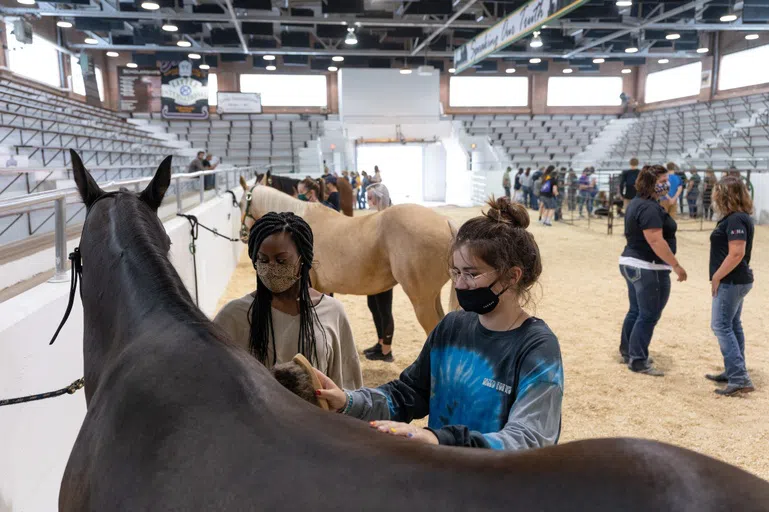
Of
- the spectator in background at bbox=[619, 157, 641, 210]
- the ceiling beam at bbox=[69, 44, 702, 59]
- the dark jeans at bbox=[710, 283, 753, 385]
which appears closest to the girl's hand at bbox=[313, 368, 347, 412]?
the dark jeans at bbox=[710, 283, 753, 385]

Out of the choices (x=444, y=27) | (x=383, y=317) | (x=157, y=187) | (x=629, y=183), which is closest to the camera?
(x=157, y=187)

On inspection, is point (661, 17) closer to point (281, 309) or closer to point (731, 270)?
point (731, 270)

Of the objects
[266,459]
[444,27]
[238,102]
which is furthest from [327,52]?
[266,459]

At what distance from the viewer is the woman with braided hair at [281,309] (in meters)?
1.96

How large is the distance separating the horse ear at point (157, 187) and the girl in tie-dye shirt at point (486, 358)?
1131 millimetres

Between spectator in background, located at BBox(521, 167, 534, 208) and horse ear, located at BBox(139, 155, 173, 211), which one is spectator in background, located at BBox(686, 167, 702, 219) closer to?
spectator in background, located at BBox(521, 167, 534, 208)

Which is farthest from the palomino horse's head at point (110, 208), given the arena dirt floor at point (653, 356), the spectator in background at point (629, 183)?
the spectator in background at point (629, 183)

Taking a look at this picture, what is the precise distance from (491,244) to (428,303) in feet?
10.9

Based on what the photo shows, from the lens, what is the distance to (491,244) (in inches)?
59.6

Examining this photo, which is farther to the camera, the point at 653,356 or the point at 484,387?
the point at 653,356

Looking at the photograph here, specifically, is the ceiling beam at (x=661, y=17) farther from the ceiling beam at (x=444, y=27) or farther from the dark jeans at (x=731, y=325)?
the dark jeans at (x=731, y=325)

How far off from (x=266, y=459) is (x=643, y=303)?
4647 mm

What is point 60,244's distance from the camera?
268 centimetres

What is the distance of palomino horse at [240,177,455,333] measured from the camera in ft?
15.2
